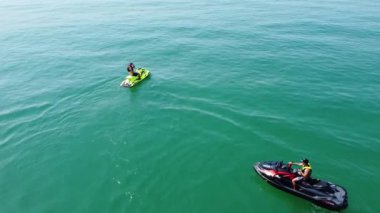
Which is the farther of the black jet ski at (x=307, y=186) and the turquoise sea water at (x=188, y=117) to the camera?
the turquoise sea water at (x=188, y=117)

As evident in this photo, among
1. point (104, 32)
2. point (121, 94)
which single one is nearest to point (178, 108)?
point (121, 94)

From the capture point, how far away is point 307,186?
2142cm

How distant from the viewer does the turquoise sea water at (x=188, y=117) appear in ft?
74.3

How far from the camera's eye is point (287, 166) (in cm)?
2236

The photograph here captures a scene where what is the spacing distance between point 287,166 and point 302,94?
579 inches

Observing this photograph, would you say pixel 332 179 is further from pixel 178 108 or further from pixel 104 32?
pixel 104 32

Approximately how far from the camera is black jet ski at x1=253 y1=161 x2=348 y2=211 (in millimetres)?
20219

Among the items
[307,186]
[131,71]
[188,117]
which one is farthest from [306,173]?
[131,71]

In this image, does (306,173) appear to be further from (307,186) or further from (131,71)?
(131,71)

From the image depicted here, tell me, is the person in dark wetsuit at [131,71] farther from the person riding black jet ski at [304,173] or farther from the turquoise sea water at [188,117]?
the person riding black jet ski at [304,173]

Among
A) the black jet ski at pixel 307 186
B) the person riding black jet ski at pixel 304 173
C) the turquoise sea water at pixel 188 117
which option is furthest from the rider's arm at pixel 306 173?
the turquoise sea water at pixel 188 117

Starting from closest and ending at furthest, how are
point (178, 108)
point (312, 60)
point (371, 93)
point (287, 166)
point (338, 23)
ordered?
point (287, 166) → point (178, 108) → point (371, 93) → point (312, 60) → point (338, 23)

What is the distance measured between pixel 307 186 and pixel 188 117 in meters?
13.1

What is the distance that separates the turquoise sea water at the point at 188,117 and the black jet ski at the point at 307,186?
0.80 m
